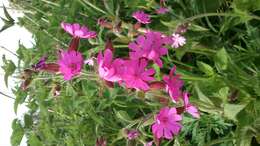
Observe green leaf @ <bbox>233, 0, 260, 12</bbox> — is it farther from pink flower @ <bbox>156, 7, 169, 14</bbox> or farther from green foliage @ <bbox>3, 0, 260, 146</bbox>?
pink flower @ <bbox>156, 7, 169, 14</bbox>

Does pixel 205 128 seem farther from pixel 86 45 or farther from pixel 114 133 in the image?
pixel 86 45

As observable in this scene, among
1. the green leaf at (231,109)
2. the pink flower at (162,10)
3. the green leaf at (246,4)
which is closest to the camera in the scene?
the green leaf at (231,109)

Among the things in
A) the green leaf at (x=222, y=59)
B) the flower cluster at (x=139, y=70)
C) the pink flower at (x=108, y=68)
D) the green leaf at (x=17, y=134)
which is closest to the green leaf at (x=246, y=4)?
the green leaf at (x=222, y=59)

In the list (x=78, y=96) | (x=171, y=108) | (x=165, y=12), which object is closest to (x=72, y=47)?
(x=171, y=108)

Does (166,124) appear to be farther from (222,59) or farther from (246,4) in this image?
(246,4)

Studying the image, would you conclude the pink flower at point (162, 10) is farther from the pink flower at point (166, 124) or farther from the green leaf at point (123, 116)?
the pink flower at point (166, 124)

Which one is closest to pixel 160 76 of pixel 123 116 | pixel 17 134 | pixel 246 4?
pixel 123 116
